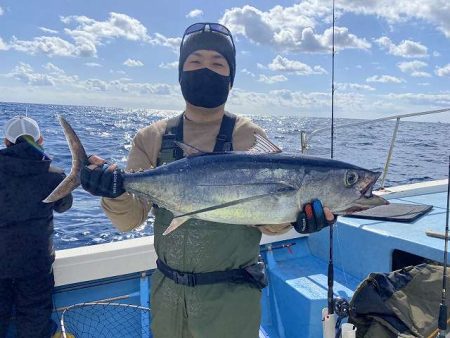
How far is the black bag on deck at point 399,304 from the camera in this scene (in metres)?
2.76

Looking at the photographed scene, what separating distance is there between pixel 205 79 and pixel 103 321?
2.68 m

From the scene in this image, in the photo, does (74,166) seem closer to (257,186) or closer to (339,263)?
(257,186)

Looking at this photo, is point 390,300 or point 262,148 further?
point 390,300

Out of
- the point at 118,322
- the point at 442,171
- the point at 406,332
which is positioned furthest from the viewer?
the point at 442,171

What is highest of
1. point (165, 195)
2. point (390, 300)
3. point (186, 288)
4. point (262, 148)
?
point (262, 148)

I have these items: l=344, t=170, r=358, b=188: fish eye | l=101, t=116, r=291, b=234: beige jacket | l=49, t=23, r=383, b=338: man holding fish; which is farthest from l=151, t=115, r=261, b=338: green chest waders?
l=344, t=170, r=358, b=188: fish eye

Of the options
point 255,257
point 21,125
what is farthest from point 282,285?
point 21,125

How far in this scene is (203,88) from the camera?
271 cm

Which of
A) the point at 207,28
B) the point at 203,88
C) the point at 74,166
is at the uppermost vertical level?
the point at 207,28

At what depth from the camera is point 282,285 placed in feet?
13.9

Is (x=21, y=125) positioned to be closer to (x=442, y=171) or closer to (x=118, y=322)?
(x=118, y=322)

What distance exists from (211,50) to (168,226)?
117 centimetres

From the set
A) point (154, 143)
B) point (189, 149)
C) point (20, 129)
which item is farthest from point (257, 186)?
point (20, 129)

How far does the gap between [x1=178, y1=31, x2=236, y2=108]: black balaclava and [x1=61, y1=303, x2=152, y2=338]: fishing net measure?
2.29 m
